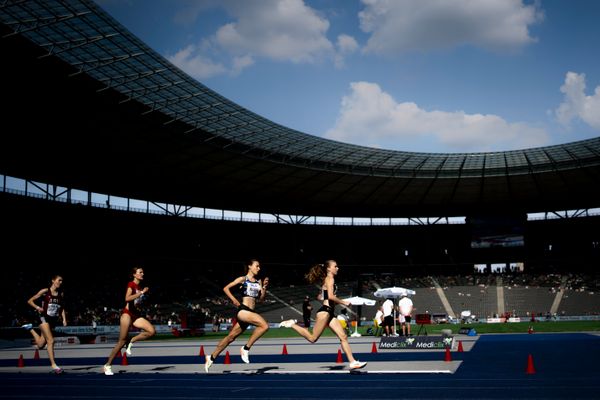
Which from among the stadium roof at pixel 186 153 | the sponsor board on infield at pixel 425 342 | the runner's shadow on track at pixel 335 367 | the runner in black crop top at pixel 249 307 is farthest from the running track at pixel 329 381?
the stadium roof at pixel 186 153

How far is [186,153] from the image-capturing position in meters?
49.6

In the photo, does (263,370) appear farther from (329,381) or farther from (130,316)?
(130,316)

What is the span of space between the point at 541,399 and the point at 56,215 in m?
56.2

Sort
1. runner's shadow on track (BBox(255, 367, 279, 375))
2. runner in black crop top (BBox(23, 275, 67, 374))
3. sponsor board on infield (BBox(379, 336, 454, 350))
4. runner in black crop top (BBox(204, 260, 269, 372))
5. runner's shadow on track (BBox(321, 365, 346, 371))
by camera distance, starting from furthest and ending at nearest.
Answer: sponsor board on infield (BBox(379, 336, 454, 350)), runner in black crop top (BBox(23, 275, 67, 374)), runner's shadow on track (BBox(321, 365, 346, 371)), runner's shadow on track (BBox(255, 367, 279, 375)), runner in black crop top (BBox(204, 260, 269, 372))

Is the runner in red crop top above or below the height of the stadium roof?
below

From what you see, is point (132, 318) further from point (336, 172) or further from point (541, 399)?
point (336, 172)

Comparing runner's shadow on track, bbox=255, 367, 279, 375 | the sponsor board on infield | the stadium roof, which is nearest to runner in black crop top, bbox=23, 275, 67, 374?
runner's shadow on track, bbox=255, 367, 279, 375

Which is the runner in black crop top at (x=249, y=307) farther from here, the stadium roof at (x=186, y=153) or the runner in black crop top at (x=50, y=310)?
the stadium roof at (x=186, y=153)

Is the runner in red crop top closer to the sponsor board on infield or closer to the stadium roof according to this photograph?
the sponsor board on infield

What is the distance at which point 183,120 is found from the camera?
42.7 m

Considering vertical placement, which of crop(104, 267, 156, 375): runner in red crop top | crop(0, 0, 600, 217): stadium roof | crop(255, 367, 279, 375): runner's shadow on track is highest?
crop(0, 0, 600, 217): stadium roof

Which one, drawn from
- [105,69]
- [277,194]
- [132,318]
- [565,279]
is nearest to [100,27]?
[105,69]

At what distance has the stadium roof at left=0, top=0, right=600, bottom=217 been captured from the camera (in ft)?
104

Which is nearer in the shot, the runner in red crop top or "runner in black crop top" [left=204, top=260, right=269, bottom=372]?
"runner in black crop top" [left=204, top=260, right=269, bottom=372]
